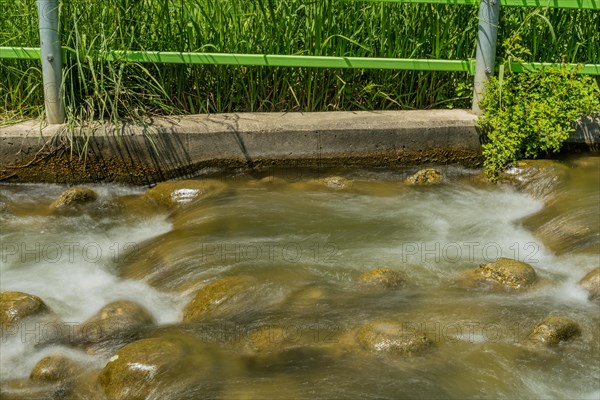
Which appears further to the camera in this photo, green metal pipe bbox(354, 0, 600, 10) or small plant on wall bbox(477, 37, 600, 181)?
green metal pipe bbox(354, 0, 600, 10)

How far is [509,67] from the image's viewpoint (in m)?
6.80

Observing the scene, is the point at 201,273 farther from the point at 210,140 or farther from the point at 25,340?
the point at 210,140

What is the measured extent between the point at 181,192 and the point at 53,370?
2.17m

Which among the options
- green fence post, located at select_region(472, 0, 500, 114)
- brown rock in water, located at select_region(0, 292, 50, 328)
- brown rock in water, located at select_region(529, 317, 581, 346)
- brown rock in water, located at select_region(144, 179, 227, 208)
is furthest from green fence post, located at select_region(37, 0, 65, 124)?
brown rock in water, located at select_region(529, 317, 581, 346)

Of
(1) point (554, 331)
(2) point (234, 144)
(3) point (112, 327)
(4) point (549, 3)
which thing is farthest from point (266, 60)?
(1) point (554, 331)

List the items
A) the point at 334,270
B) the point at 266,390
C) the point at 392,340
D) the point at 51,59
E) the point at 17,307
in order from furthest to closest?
1. the point at 51,59
2. the point at 334,270
3. the point at 17,307
4. the point at 392,340
5. the point at 266,390

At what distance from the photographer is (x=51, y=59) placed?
21.0 feet

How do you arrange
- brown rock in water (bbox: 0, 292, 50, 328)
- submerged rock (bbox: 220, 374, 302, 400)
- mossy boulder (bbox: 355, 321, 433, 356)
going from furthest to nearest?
brown rock in water (bbox: 0, 292, 50, 328)
mossy boulder (bbox: 355, 321, 433, 356)
submerged rock (bbox: 220, 374, 302, 400)

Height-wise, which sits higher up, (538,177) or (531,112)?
(531,112)

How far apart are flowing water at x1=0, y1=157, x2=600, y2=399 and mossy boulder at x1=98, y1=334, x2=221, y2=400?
56 millimetres

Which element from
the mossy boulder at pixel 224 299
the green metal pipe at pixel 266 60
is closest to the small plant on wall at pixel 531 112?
the green metal pipe at pixel 266 60

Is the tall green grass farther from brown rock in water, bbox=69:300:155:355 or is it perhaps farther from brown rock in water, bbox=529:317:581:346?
brown rock in water, bbox=529:317:581:346

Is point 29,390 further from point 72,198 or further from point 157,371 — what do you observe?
point 72,198

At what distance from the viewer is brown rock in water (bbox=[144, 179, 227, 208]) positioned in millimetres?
6293
